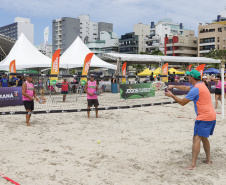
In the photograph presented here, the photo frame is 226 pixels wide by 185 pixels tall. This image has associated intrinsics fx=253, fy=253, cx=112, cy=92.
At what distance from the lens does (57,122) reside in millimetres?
8797

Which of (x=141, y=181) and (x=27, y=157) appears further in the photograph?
(x=27, y=157)

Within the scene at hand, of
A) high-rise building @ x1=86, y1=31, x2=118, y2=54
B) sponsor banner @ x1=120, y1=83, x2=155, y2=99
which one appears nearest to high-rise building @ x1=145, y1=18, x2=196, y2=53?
high-rise building @ x1=86, y1=31, x2=118, y2=54

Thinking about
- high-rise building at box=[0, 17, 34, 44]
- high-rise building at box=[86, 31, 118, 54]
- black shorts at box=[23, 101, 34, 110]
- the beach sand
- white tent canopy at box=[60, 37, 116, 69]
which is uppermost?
high-rise building at box=[0, 17, 34, 44]

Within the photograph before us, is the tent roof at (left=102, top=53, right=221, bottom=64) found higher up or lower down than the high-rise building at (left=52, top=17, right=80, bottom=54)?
lower down

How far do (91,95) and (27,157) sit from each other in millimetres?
4485

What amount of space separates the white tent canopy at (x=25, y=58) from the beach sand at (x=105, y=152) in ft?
38.1

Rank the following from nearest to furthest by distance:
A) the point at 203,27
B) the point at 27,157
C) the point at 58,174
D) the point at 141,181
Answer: the point at 141,181, the point at 58,174, the point at 27,157, the point at 203,27

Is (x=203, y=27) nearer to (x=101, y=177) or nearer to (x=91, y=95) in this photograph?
(x=91, y=95)

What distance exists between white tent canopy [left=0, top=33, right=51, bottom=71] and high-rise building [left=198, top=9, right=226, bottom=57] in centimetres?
6506

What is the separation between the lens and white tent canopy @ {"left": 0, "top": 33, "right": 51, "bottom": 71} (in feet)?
65.3

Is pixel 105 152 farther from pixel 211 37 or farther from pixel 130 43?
pixel 130 43

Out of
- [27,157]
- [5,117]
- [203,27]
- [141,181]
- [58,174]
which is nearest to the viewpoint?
[141,181]

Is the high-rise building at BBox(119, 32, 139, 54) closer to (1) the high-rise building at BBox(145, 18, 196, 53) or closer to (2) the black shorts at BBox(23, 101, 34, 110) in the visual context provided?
(1) the high-rise building at BBox(145, 18, 196, 53)

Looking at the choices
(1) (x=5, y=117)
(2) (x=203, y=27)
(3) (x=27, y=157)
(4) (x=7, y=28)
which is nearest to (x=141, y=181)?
(3) (x=27, y=157)
